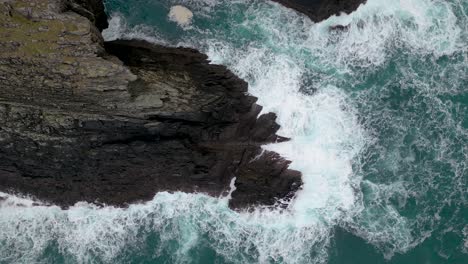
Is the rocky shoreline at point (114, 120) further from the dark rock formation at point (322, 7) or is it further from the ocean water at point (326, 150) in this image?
the dark rock formation at point (322, 7)

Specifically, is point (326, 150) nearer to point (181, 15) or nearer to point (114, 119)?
point (181, 15)

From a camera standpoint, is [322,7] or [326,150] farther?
[322,7]

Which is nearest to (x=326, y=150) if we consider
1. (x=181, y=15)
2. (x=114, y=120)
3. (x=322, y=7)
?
(x=322, y=7)

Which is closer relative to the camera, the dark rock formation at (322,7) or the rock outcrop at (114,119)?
the rock outcrop at (114,119)

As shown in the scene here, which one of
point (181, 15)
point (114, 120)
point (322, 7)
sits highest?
point (322, 7)

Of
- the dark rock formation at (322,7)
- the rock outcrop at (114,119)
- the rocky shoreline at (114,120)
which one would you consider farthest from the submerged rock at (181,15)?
the dark rock formation at (322,7)

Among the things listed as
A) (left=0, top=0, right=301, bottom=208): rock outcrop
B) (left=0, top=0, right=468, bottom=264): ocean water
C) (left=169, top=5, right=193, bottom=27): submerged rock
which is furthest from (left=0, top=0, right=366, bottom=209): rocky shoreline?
(left=169, top=5, right=193, bottom=27): submerged rock

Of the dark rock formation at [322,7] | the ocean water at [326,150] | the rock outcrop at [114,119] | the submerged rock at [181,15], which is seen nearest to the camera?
the rock outcrop at [114,119]
